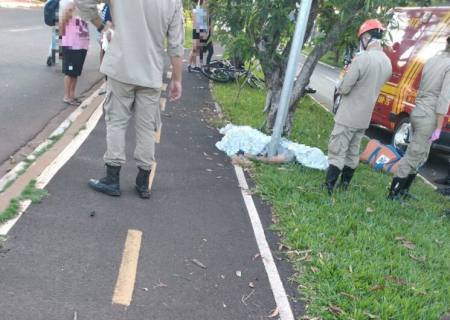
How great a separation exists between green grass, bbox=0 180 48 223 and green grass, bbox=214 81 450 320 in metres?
2.31

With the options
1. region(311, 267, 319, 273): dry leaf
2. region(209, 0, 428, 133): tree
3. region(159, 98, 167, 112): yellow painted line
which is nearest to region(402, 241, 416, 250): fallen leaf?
region(311, 267, 319, 273): dry leaf

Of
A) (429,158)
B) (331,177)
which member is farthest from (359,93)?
(429,158)

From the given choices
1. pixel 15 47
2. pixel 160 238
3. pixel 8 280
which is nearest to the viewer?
pixel 8 280

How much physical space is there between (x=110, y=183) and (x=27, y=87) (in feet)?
17.6

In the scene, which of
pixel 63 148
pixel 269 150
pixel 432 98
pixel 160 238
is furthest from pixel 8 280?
pixel 432 98

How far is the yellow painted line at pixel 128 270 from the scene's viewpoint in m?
3.63

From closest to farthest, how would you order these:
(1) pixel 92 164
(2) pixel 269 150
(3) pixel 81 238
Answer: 1. (3) pixel 81 238
2. (1) pixel 92 164
3. (2) pixel 269 150

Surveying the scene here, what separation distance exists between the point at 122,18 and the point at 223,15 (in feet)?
11.6

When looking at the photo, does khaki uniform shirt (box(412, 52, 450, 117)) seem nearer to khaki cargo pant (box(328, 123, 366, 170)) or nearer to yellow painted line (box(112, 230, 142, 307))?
khaki cargo pant (box(328, 123, 366, 170))

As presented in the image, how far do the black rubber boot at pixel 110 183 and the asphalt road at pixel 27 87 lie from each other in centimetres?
145

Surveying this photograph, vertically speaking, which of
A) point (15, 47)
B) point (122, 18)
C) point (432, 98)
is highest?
point (122, 18)

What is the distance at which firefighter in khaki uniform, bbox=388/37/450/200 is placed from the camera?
243 inches

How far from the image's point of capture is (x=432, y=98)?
6301mm

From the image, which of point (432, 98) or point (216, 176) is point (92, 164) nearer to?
point (216, 176)
